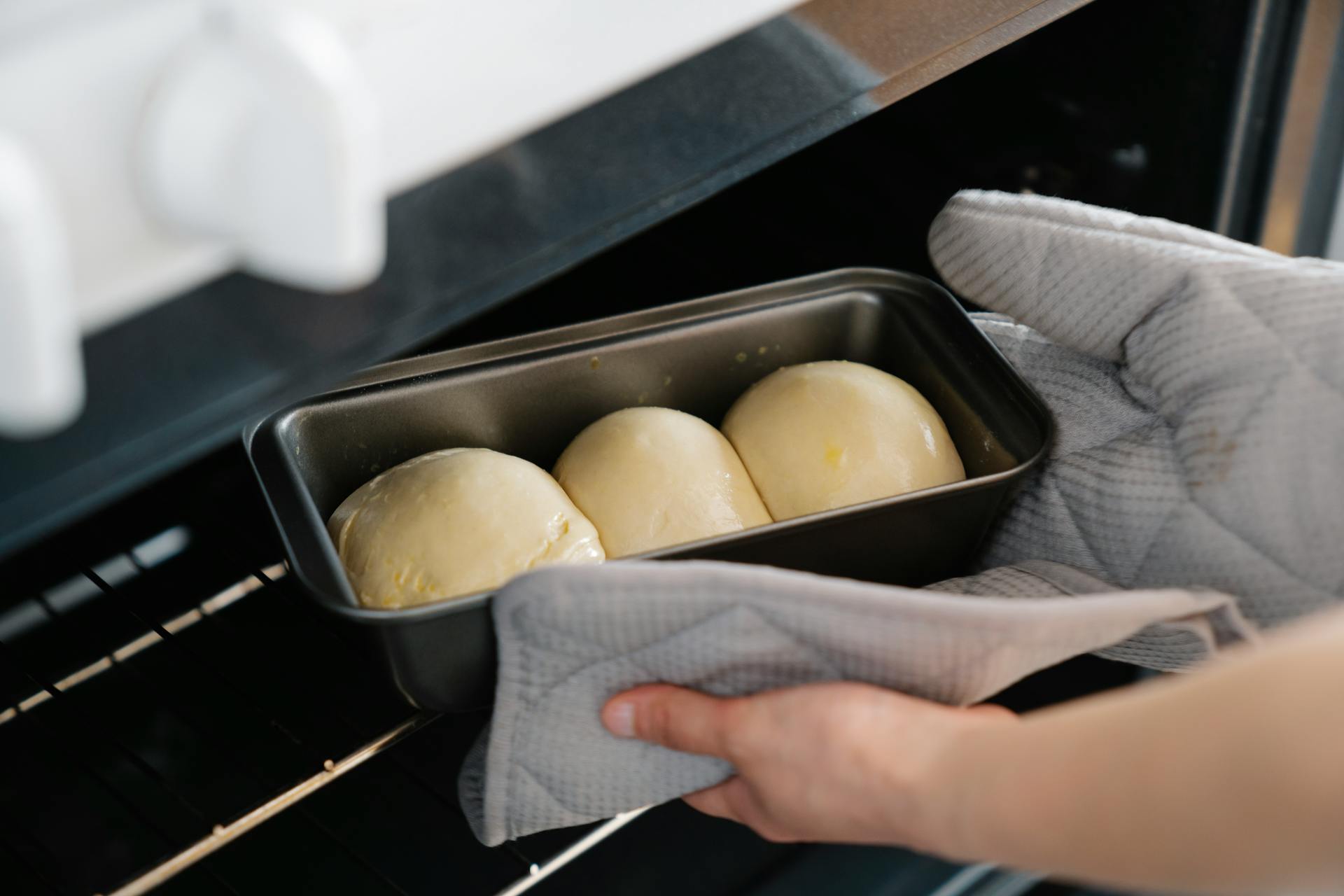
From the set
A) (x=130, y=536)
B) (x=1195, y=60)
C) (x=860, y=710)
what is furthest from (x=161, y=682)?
(x=1195, y=60)

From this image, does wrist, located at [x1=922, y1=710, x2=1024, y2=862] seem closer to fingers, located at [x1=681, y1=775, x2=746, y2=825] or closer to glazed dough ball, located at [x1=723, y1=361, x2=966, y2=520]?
fingers, located at [x1=681, y1=775, x2=746, y2=825]

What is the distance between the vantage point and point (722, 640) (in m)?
0.52

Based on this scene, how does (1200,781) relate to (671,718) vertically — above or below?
above

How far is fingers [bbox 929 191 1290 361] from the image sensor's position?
0.66 meters

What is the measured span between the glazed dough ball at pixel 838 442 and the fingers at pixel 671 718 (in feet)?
0.72

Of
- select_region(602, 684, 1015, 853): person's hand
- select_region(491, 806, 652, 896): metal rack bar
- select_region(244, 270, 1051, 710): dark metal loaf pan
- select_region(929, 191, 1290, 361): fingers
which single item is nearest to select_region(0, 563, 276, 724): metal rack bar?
select_region(244, 270, 1051, 710): dark metal loaf pan

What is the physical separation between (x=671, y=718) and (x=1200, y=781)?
0.27m

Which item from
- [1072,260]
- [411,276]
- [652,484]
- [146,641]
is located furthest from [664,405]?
[411,276]

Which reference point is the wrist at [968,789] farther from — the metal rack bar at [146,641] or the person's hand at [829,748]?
the metal rack bar at [146,641]

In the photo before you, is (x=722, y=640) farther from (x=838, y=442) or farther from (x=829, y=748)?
(x=838, y=442)

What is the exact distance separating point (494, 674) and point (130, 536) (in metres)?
0.36

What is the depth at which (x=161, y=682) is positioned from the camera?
2.61ft

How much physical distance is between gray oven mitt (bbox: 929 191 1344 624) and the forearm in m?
0.26

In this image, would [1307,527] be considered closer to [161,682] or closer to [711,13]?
[711,13]
